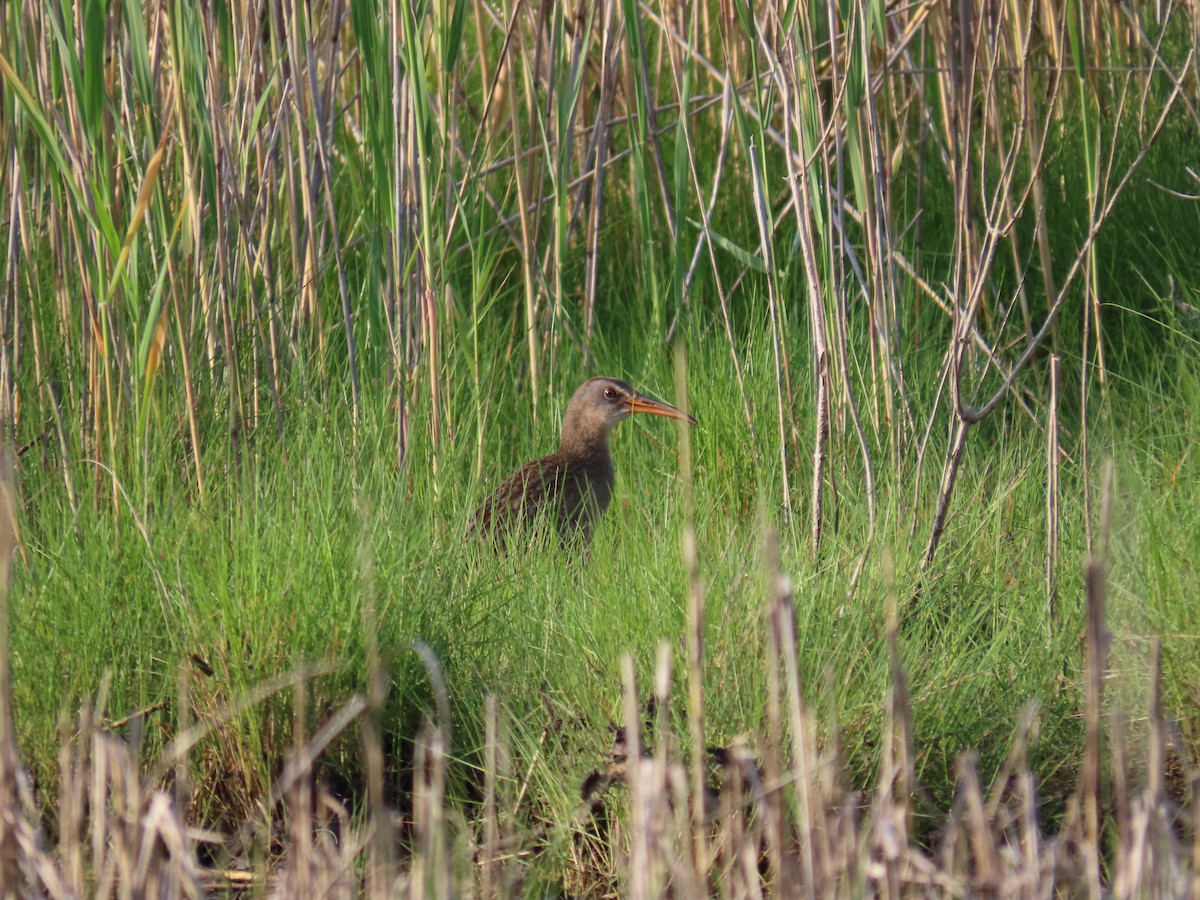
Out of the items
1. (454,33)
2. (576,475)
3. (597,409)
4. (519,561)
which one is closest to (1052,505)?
(519,561)

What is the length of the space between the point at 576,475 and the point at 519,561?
105 cm

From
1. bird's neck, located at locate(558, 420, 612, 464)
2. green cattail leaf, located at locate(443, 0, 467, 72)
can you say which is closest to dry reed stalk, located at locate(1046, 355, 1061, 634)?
green cattail leaf, located at locate(443, 0, 467, 72)

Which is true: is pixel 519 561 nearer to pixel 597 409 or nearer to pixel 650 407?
pixel 650 407

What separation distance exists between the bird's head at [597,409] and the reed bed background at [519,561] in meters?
0.17

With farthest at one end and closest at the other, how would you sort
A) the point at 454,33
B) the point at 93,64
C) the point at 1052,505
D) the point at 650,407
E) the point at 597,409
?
the point at 597,409 → the point at 650,407 → the point at 454,33 → the point at 1052,505 → the point at 93,64

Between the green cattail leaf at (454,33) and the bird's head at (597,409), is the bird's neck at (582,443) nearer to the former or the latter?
the bird's head at (597,409)

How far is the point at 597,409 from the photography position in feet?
15.5

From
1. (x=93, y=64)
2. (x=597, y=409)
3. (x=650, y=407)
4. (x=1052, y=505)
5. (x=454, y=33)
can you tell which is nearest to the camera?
(x=93, y=64)

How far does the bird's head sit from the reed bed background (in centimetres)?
17

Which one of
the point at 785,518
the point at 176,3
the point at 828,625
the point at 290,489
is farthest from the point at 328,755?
the point at 176,3

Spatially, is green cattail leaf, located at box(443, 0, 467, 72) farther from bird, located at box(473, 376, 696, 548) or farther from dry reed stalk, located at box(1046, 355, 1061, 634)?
dry reed stalk, located at box(1046, 355, 1061, 634)

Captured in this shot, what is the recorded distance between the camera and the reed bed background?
2248mm

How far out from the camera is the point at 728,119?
412 cm

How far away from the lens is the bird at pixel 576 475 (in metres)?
4.08
